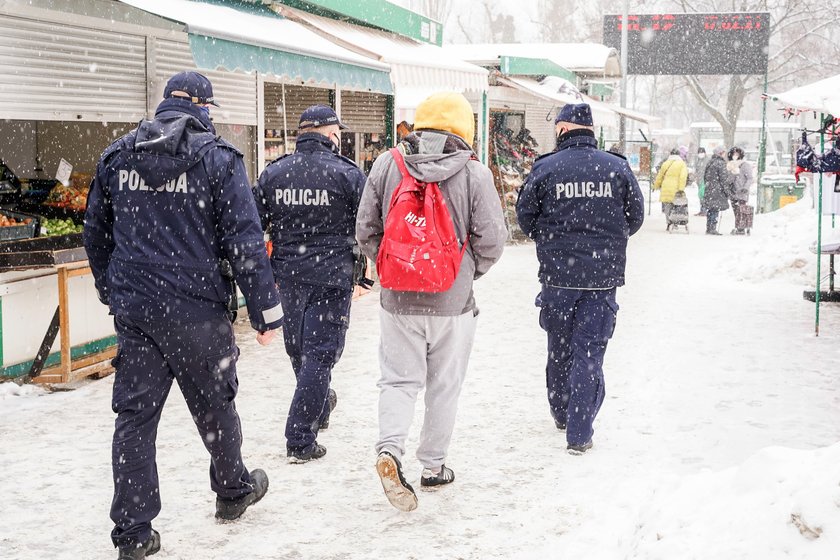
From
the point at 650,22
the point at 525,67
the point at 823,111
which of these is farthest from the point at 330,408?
the point at 650,22

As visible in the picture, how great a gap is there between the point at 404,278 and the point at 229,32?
354 cm

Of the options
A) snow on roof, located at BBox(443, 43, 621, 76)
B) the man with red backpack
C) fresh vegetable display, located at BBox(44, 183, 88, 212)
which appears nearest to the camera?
the man with red backpack

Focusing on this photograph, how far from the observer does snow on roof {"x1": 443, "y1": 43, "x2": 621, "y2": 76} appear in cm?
1922

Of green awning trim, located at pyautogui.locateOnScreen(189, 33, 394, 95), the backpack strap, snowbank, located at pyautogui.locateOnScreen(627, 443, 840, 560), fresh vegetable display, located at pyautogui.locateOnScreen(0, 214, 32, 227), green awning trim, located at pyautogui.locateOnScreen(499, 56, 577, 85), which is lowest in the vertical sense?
snowbank, located at pyautogui.locateOnScreen(627, 443, 840, 560)

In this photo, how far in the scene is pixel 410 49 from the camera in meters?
13.4

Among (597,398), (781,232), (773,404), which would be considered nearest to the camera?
(597,398)

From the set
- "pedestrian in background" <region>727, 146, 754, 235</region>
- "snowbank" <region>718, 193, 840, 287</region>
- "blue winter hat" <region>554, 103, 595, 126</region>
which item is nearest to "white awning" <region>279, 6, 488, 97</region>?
"snowbank" <region>718, 193, 840, 287</region>

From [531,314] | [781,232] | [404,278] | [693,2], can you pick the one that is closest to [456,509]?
[404,278]

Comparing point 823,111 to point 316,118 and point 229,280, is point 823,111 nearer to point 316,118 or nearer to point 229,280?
point 316,118

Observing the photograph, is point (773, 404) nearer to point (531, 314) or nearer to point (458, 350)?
point (458, 350)

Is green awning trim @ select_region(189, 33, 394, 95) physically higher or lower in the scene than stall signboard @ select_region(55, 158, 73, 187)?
higher

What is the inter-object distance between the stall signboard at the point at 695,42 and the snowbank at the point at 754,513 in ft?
82.2

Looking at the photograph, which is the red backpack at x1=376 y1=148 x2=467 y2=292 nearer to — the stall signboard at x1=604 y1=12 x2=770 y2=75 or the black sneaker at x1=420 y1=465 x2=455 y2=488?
the black sneaker at x1=420 y1=465 x2=455 y2=488

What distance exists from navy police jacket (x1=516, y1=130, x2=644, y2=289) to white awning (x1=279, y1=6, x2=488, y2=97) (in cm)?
505
